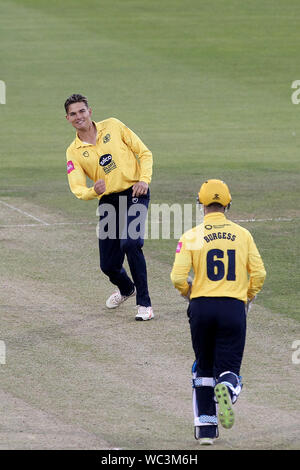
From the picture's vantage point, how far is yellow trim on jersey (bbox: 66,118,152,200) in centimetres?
1216

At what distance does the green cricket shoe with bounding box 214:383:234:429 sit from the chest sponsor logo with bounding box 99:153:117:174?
4.51 meters

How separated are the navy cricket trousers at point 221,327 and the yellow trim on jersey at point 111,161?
371cm

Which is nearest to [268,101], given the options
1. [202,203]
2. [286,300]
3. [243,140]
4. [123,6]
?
[243,140]

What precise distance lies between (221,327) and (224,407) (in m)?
0.72

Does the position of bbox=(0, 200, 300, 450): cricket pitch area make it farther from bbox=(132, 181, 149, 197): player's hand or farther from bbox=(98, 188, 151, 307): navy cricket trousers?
bbox=(132, 181, 149, 197): player's hand

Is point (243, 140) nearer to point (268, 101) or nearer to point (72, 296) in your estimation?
point (268, 101)

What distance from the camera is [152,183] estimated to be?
2136cm

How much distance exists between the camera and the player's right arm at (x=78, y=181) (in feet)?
38.9

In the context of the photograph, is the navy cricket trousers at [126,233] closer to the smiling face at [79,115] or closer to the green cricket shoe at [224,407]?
the smiling face at [79,115]

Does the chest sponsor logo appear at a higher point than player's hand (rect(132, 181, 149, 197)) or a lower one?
higher

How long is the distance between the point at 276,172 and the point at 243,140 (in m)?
5.10

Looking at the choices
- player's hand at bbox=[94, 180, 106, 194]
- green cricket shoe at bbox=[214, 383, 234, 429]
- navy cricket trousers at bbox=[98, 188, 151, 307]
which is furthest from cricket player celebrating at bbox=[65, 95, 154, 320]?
green cricket shoe at bbox=[214, 383, 234, 429]

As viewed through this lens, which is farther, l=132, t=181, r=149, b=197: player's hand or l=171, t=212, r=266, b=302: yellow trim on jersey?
l=132, t=181, r=149, b=197: player's hand

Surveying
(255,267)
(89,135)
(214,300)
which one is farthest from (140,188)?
(214,300)
